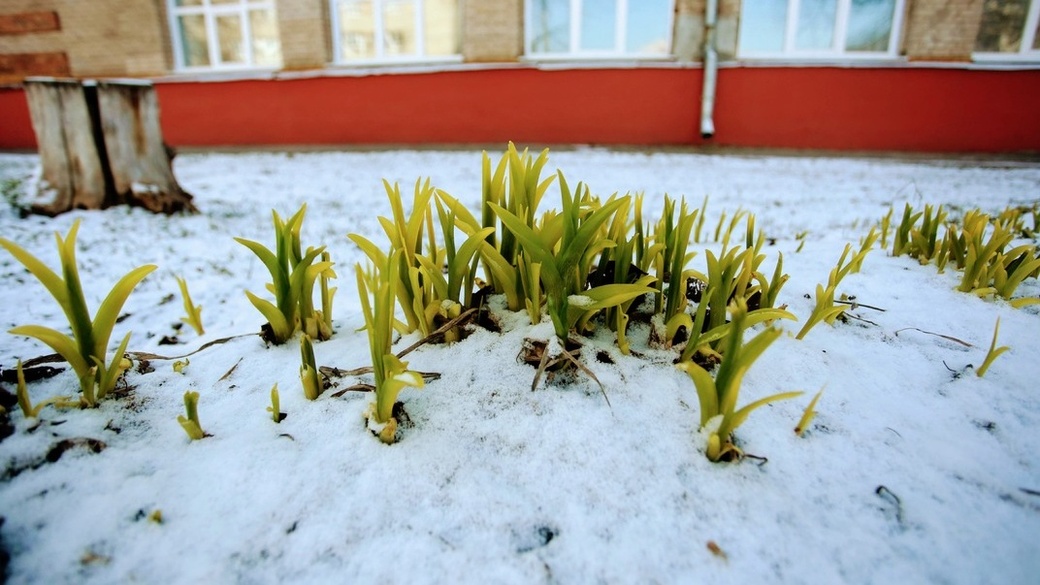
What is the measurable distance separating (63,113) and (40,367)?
3293mm

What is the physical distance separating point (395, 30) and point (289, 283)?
743cm

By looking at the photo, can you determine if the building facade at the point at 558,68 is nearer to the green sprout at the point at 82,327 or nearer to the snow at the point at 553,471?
the snow at the point at 553,471

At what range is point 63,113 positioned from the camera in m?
3.35

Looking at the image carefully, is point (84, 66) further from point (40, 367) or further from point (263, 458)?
point (263, 458)

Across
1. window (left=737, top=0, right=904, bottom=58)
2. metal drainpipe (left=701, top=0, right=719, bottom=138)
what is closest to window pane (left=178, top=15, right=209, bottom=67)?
metal drainpipe (left=701, top=0, right=719, bottom=138)

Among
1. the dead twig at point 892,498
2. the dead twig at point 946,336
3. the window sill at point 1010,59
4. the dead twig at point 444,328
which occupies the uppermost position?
the window sill at point 1010,59

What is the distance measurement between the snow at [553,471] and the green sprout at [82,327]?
6 centimetres

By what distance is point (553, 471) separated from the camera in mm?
863

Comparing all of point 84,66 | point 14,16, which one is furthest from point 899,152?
point 14,16

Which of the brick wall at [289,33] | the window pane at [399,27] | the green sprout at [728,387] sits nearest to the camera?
the green sprout at [728,387]

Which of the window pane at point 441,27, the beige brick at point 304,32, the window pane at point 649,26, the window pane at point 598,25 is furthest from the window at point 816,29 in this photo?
the beige brick at point 304,32

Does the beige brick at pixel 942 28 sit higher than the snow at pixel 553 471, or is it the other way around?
the beige brick at pixel 942 28

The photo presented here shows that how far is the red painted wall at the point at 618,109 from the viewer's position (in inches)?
246

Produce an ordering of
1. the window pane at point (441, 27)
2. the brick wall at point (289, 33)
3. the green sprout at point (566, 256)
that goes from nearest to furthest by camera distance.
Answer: the green sprout at point (566, 256), the brick wall at point (289, 33), the window pane at point (441, 27)
